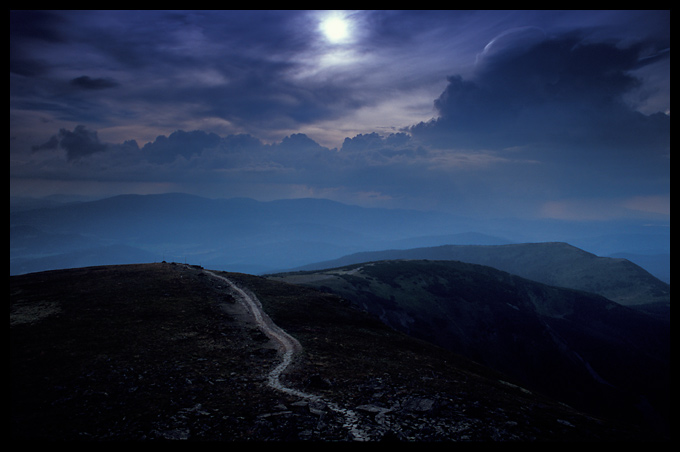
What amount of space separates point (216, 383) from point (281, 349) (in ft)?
27.2

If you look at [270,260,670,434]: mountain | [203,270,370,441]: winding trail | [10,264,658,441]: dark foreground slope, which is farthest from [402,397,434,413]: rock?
[270,260,670,434]: mountain

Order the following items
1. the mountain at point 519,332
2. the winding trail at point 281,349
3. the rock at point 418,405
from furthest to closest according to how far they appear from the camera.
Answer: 1. the mountain at point 519,332
2. the rock at point 418,405
3. the winding trail at point 281,349

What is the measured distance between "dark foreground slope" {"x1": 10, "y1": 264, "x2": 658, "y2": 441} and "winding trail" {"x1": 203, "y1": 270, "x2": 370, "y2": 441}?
2.16 feet

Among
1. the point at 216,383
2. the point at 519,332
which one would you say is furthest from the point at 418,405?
the point at 519,332

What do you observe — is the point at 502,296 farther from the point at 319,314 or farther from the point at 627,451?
the point at 627,451

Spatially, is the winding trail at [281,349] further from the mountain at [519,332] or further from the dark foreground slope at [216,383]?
the mountain at [519,332]

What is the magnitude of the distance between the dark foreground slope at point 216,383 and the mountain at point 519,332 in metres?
52.2

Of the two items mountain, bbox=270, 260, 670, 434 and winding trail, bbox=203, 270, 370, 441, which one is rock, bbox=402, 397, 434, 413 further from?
mountain, bbox=270, 260, 670, 434

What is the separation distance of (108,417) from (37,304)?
27.4 m

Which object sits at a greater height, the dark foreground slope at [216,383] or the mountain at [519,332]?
the dark foreground slope at [216,383]

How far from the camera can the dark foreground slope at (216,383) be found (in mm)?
15656

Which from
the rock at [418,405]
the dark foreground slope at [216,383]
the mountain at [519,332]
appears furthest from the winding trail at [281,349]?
the mountain at [519,332]

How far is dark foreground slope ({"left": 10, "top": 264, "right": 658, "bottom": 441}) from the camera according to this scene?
15656 millimetres
